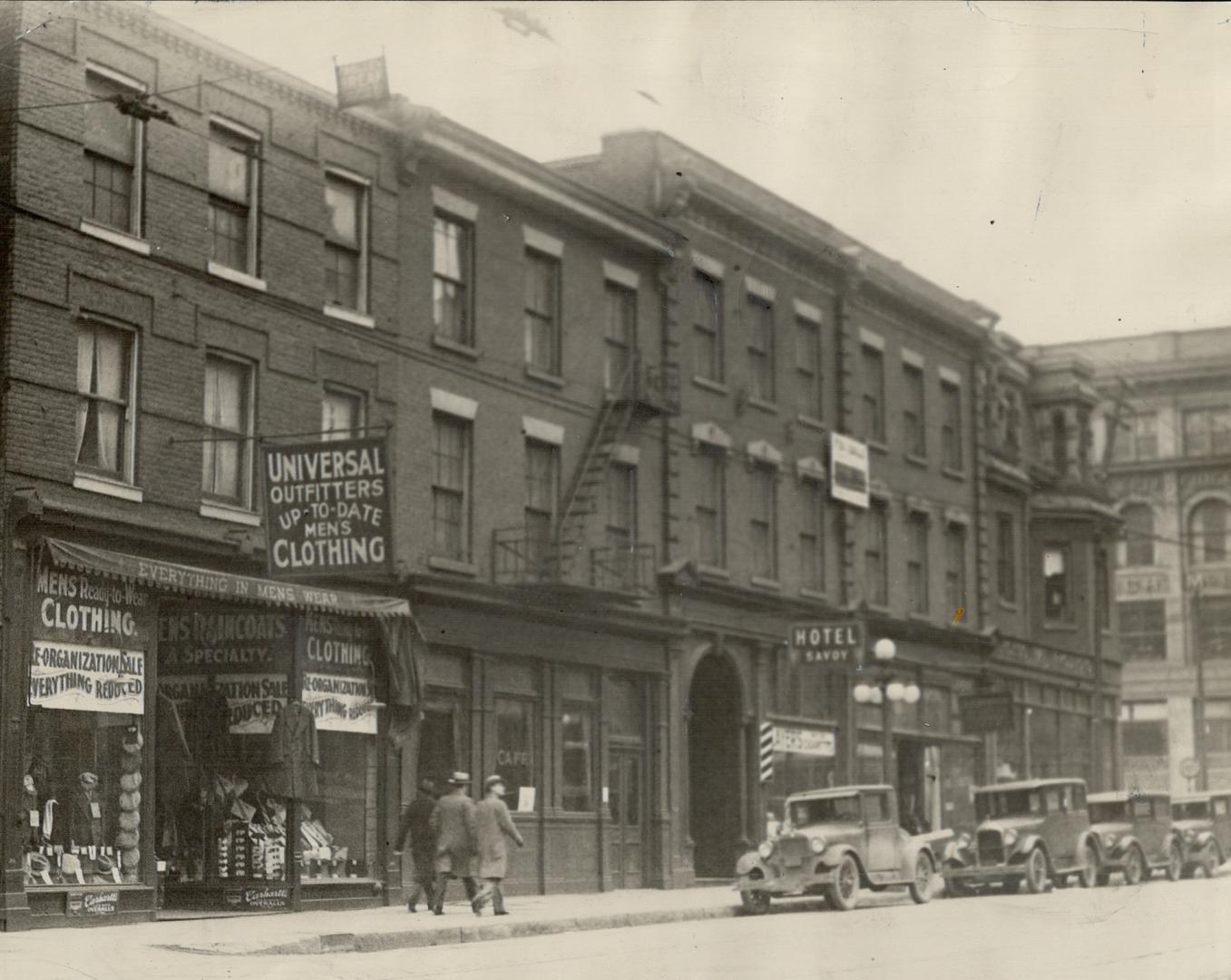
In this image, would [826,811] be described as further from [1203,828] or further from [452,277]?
[1203,828]

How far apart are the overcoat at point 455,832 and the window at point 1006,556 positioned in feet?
84.6

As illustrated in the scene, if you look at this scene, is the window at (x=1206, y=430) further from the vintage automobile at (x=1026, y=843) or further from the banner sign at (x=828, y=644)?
the vintage automobile at (x=1026, y=843)

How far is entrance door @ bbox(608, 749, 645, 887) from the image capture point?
100ft

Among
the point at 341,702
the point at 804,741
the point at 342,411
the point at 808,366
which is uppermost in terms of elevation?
the point at 808,366

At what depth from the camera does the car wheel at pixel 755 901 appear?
2569 centimetres

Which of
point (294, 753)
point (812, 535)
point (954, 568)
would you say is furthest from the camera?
point (954, 568)

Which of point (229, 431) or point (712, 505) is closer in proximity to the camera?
point (229, 431)

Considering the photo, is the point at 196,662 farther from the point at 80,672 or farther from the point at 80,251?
the point at 80,251

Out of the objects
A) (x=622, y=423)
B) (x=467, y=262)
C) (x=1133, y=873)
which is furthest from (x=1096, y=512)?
(x=467, y=262)

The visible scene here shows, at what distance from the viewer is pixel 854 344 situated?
38.8 meters

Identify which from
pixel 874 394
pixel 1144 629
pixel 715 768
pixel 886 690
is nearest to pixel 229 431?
pixel 886 690

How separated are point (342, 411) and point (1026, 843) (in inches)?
513

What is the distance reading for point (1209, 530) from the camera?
213ft

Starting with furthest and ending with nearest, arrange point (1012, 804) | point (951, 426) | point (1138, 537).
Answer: point (1138, 537)
point (951, 426)
point (1012, 804)
